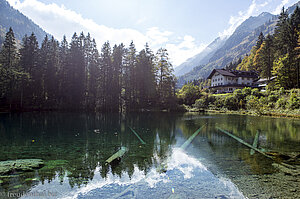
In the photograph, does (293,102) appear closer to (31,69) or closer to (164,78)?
(164,78)

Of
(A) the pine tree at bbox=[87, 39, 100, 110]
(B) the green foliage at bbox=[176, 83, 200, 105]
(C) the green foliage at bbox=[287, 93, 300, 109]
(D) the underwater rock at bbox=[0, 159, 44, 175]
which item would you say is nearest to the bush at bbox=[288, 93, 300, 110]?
(C) the green foliage at bbox=[287, 93, 300, 109]

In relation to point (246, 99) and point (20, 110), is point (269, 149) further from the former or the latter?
point (20, 110)

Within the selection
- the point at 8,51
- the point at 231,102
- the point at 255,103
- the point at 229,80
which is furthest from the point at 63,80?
the point at 229,80

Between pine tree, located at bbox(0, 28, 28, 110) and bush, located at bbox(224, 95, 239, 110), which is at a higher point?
pine tree, located at bbox(0, 28, 28, 110)

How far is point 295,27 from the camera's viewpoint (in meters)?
50.8

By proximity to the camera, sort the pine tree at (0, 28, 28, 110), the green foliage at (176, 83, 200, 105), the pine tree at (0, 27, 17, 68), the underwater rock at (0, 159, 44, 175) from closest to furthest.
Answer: the underwater rock at (0, 159, 44, 175) < the pine tree at (0, 28, 28, 110) < the pine tree at (0, 27, 17, 68) < the green foliage at (176, 83, 200, 105)

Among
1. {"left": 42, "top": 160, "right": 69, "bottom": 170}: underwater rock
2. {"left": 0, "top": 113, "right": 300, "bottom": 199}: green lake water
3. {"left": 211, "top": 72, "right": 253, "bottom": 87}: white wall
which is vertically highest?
{"left": 211, "top": 72, "right": 253, "bottom": 87}: white wall

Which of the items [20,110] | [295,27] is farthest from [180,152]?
[295,27]

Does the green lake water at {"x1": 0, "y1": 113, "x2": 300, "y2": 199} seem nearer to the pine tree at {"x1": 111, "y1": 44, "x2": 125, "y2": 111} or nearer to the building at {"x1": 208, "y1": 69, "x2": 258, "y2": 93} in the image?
the pine tree at {"x1": 111, "y1": 44, "x2": 125, "y2": 111}

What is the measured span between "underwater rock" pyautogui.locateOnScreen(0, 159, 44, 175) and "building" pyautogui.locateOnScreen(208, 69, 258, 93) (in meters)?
58.3

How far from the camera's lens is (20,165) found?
22.8ft

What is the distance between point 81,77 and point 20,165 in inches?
1759

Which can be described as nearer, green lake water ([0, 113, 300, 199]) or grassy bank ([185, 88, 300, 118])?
green lake water ([0, 113, 300, 199])

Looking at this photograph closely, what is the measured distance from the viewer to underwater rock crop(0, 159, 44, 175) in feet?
21.2
